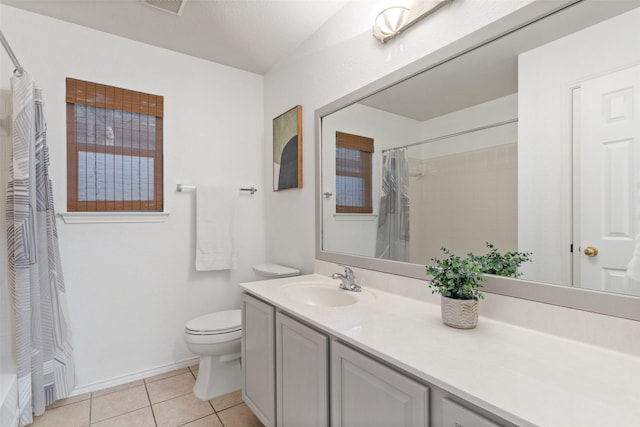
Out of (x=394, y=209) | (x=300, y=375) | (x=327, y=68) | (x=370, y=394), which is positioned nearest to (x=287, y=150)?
(x=327, y=68)

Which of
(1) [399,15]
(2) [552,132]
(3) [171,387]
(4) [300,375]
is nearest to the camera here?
(2) [552,132]

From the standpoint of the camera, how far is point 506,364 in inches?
31.1

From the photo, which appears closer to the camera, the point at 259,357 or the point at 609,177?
the point at 609,177

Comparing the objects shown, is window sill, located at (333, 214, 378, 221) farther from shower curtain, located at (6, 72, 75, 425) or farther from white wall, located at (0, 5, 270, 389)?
shower curtain, located at (6, 72, 75, 425)

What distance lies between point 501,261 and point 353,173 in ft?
3.11

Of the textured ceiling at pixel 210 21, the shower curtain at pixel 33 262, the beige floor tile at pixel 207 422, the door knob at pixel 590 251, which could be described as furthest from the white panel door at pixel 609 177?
the shower curtain at pixel 33 262

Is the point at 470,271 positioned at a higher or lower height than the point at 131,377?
higher

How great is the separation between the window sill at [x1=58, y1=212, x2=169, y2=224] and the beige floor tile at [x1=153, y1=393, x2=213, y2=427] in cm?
119

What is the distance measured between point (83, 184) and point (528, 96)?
2.44 metres

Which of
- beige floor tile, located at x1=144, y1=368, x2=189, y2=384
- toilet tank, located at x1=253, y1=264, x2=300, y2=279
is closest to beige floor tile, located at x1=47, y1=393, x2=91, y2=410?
beige floor tile, located at x1=144, y1=368, x2=189, y2=384

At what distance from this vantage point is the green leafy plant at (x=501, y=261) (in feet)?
3.58

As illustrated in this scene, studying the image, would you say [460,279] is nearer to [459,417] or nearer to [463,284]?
[463,284]

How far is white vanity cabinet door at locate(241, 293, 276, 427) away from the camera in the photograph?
4.72 feet

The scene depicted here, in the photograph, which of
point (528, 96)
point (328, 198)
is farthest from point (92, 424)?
point (528, 96)
